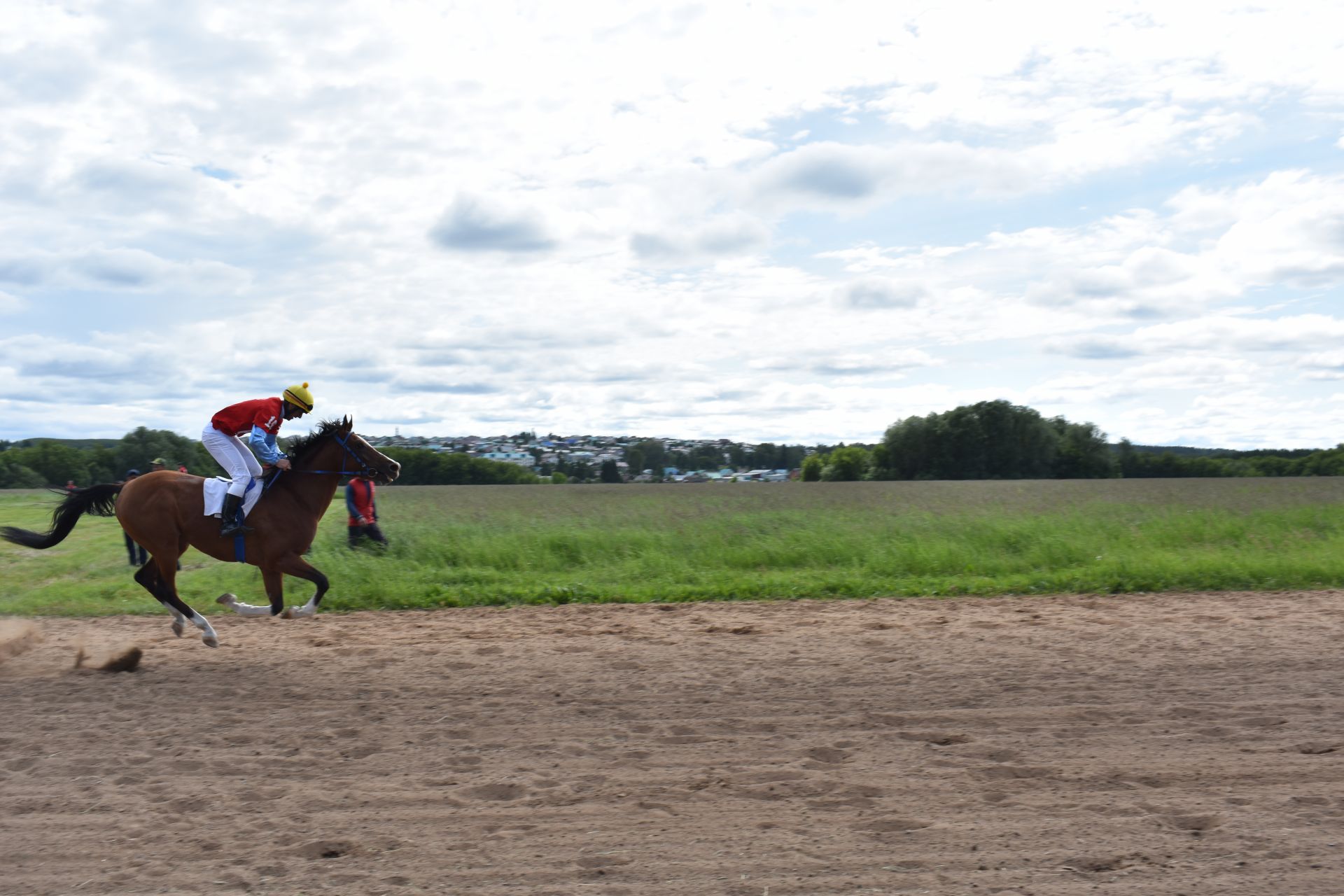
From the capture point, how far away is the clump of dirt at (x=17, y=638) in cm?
869

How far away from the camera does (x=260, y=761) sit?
550 cm

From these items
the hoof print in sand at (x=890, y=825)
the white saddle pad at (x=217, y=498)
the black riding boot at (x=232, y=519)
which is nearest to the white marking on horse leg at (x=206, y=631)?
the black riding boot at (x=232, y=519)

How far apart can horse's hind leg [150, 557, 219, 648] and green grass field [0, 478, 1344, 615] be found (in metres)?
2.78

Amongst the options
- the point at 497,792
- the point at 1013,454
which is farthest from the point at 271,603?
the point at 1013,454

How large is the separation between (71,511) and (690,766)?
7657 millimetres

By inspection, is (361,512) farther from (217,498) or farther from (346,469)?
(217,498)

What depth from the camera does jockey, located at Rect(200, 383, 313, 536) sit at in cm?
896

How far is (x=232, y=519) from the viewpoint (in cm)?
891

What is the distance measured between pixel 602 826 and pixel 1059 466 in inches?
1855

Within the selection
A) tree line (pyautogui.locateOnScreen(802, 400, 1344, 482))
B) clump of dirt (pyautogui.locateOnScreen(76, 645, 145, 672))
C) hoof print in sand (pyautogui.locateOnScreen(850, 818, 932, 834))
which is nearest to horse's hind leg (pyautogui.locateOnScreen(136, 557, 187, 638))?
clump of dirt (pyautogui.locateOnScreen(76, 645, 145, 672))

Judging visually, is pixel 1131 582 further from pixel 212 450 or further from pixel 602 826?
pixel 212 450

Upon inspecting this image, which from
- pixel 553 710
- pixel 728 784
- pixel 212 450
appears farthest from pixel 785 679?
pixel 212 450

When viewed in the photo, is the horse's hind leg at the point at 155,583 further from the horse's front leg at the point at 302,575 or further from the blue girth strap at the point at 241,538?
the horse's front leg at the point at 302,575

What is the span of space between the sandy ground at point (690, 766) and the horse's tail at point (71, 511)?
3.01ft
